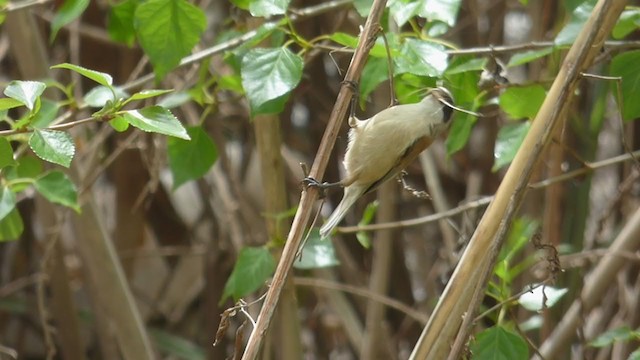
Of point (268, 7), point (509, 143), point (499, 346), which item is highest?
point (268, 7)

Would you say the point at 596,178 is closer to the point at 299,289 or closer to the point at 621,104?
the point at 299,289

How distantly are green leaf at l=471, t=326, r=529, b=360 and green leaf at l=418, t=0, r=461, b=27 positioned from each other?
1.11ft

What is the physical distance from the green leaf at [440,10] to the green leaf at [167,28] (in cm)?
27

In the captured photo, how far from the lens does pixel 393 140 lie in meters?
1.14

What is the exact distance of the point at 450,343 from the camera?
90 centimetres

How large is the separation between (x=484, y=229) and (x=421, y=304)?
132 centimetres

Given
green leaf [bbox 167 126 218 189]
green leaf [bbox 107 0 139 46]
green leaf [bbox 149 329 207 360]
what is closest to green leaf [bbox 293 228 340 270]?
green leaf [bbox 167 126 218 189]

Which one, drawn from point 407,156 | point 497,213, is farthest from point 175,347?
point 497,213

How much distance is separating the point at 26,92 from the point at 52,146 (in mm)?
54

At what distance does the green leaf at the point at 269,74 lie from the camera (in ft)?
3.46

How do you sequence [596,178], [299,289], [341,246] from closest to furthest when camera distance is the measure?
[341,246], [299,289], [596,178]

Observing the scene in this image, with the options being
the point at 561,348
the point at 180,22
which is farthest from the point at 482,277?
the point at 561,348

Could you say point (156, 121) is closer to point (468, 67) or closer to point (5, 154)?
point (5, 154)

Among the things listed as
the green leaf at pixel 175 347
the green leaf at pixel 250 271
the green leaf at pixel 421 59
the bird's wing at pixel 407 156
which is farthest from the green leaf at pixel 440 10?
the green leaf at pixel 175 347
